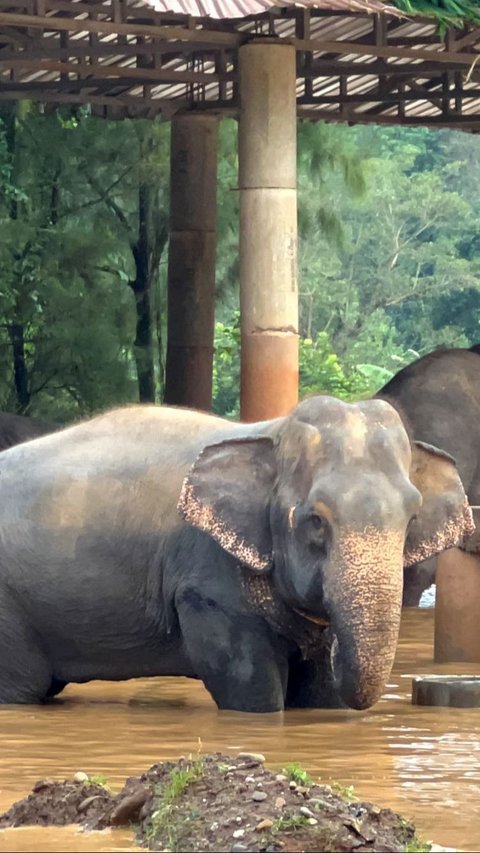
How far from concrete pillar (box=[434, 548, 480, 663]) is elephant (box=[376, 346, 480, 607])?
17.8 ft

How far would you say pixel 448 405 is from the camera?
1747 cm

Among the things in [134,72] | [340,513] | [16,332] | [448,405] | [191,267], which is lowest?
[448,405]

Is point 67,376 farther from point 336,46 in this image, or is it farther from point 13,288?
point 336,46

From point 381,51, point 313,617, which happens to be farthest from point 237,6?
point 313,617

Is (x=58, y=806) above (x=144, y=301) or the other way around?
the other way around

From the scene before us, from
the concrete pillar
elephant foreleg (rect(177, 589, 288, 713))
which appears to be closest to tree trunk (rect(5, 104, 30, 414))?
the concrete pillar

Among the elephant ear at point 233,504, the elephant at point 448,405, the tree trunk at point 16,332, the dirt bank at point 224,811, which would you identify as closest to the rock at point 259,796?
the dirt bank at point 224,811

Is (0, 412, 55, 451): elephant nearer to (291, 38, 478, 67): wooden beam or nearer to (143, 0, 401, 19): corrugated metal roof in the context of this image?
(291, 38, 478, 67): wooden beam

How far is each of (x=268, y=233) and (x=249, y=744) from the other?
8704 millimetres

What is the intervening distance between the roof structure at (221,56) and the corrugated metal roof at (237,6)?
1 cm

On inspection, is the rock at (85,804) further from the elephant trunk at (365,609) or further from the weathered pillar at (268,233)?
the weathered pillar at (268,233)

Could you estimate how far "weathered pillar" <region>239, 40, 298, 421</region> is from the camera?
16953 mm

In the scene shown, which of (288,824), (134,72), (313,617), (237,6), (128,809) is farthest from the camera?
(134,72)

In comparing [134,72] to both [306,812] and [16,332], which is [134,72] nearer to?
[16,332]
